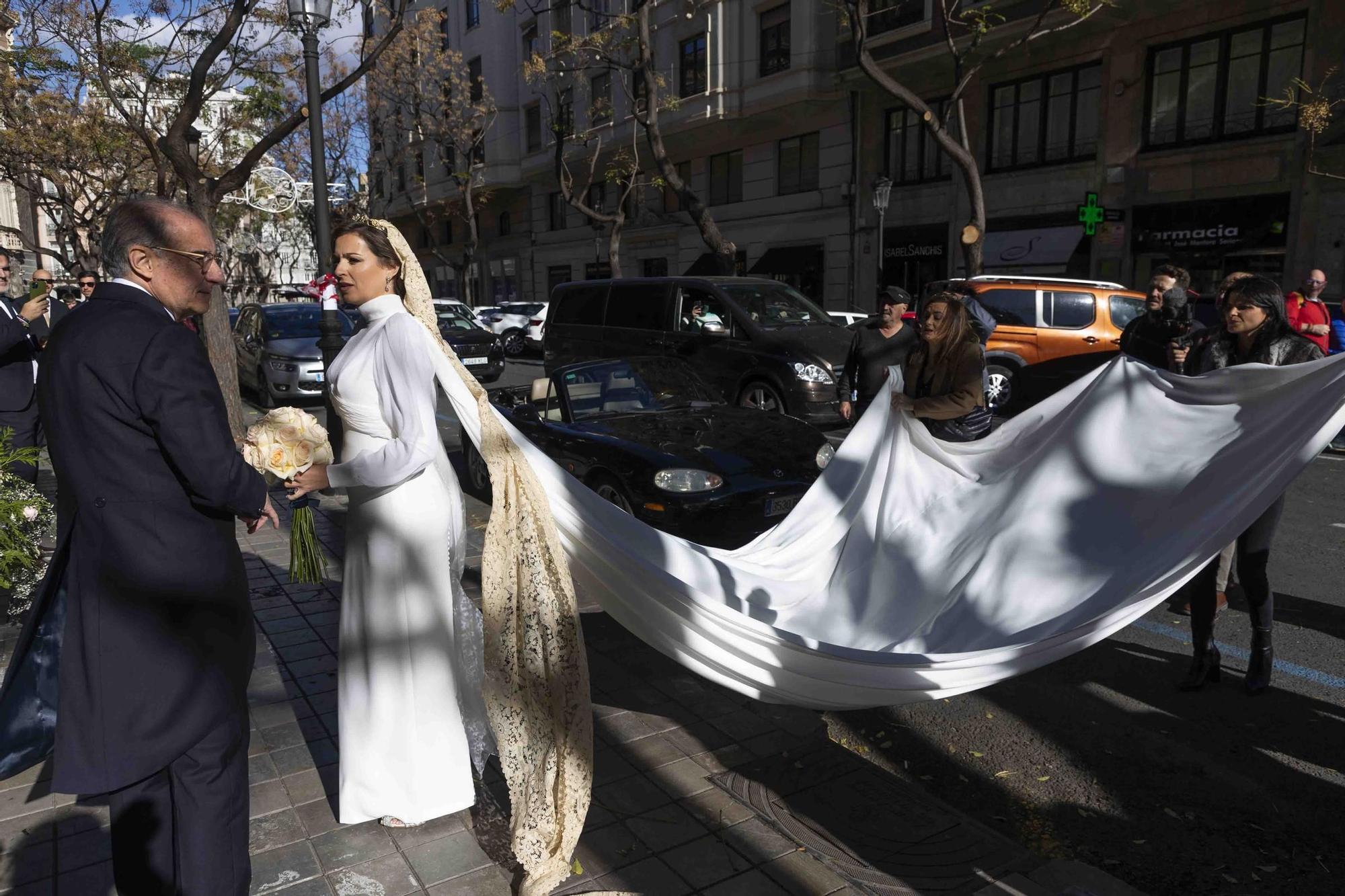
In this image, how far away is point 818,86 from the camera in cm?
2512

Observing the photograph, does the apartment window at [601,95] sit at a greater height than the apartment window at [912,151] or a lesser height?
greater

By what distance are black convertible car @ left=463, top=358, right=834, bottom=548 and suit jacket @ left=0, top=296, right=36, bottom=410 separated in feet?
10.2

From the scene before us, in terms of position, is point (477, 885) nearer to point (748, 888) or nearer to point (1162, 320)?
point (748, 888)

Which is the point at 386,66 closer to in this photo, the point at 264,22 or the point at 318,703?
the point at 264,22

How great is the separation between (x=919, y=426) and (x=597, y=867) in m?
2.85

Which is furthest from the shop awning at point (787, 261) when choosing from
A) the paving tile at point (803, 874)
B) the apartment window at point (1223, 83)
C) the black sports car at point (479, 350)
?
the paving tile at point (803, 874)

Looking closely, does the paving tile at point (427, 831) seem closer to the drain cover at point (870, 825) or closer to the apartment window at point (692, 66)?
the drain cover at point (870, 825)

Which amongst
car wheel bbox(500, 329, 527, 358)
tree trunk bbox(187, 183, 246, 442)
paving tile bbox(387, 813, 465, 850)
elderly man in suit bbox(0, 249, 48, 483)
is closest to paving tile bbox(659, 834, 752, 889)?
paving tile bbox(387, 813, 465, 850)

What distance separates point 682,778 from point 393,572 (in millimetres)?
1380

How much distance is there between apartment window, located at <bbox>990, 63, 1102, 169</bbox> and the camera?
21.1 metres

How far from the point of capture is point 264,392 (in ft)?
50.6

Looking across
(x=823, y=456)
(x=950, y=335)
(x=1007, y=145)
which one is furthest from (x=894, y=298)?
(x=1007, y=145)

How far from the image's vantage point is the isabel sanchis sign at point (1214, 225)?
59.6ft

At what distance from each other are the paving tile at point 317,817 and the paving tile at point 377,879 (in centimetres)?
28
